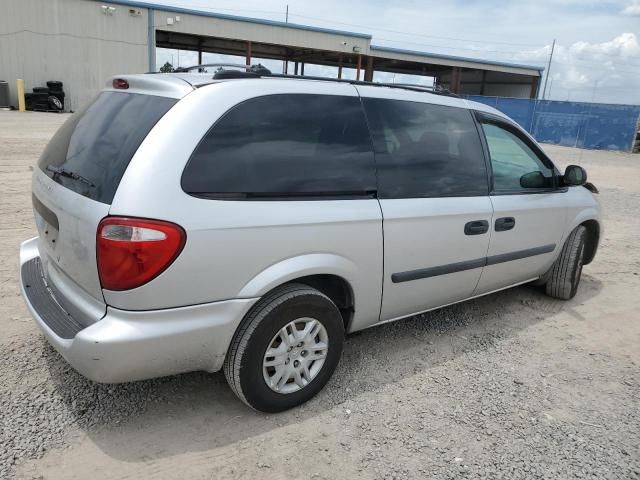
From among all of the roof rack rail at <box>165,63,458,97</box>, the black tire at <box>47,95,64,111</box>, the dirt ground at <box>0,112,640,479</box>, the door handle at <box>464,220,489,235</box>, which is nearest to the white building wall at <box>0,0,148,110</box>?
the black tire at <box>47,95,64,111</box>

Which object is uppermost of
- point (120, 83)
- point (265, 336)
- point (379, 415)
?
point (120, 83)

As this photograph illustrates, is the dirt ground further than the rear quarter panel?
Yes

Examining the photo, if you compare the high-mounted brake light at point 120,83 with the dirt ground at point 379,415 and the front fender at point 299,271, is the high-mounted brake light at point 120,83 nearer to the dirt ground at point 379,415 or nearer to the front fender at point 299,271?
the front fender at point 299,271

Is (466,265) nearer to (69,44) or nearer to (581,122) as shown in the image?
(69,44)

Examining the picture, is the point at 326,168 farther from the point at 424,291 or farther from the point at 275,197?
the point at 424,291

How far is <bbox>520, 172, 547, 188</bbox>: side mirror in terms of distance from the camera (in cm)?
399

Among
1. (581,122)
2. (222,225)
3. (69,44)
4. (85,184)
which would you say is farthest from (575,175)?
(69,44)

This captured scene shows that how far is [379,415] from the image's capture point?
2871mm

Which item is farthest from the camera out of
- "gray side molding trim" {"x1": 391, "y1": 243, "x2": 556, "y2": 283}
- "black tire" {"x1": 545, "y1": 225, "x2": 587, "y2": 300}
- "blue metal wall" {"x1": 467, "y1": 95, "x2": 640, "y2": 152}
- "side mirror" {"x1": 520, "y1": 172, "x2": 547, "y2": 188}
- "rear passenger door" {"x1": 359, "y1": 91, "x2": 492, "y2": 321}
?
"blue metal wall" {"x1": 467, "y1": 95, "x2": 640, "y2": 152}

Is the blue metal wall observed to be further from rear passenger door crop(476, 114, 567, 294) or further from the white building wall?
rear passenger door crop(476, 114, 567, 294)

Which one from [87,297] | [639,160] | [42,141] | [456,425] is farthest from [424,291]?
[639,160]

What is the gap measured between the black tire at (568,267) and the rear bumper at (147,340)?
3266 millimetres

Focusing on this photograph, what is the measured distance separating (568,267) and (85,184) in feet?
13.1

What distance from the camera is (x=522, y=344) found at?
3879mm
